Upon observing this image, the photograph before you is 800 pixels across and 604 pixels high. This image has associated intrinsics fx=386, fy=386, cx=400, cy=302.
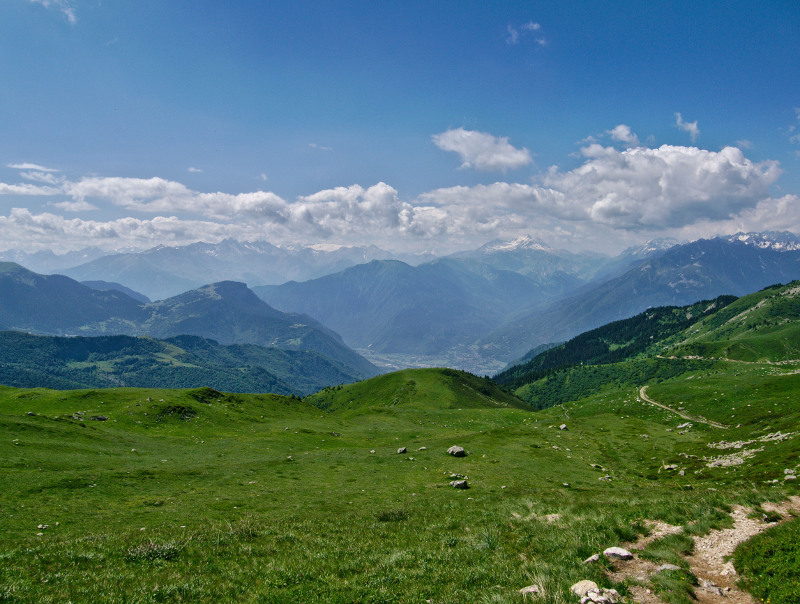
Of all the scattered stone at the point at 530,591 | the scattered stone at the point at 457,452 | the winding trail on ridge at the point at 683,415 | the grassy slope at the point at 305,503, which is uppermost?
the scattered stone at the point at 530,591

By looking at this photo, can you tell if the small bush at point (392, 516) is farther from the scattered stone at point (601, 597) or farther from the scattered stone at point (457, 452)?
the scattered stone at point (457, 452)

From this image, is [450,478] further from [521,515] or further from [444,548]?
[444,548]

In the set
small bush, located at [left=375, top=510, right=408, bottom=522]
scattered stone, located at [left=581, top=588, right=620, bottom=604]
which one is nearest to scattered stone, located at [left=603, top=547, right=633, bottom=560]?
scattered stone, located at [left=581, top=588, right=620, bottom=604]

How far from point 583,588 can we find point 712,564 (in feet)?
22.2

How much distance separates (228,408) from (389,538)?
271ft

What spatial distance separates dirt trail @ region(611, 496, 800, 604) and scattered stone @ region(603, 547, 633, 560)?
0.21 metres

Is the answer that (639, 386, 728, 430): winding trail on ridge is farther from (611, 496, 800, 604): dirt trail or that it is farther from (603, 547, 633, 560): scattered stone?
(603, 547, 633, 560): scattered stone

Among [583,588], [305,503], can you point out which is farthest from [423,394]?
[583,588]

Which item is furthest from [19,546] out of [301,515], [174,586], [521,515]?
[521,515]

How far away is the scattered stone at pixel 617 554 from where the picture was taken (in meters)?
14.6

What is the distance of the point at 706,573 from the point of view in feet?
45.0

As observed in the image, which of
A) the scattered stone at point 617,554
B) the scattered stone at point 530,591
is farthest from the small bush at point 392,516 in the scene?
the scattered stone at point 530,591

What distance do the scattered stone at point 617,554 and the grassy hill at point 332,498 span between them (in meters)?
0.72

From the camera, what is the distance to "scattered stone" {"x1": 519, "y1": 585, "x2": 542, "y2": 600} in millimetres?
11477
